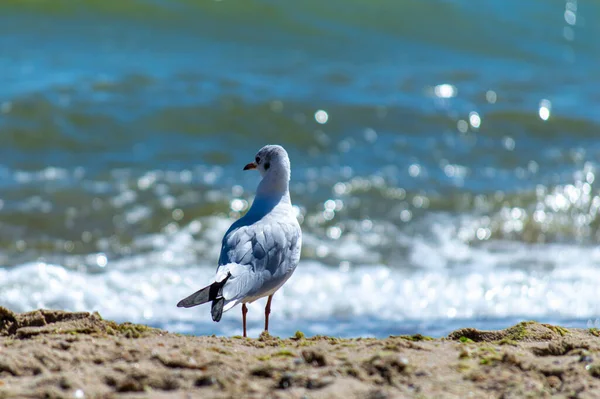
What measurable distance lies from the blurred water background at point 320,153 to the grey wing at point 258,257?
4.67 feet

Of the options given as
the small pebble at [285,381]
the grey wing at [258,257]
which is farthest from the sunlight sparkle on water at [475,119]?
the small pebble at [285,381]

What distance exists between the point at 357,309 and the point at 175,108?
5921 millimetres

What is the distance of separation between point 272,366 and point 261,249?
1417 mm

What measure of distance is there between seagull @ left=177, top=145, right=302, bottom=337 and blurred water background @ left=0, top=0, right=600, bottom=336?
1.30 m

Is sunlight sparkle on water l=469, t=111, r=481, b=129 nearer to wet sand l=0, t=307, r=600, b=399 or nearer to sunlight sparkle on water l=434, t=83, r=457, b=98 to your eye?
sunlight sparkle on water l=434, t=83, r=457, b=98

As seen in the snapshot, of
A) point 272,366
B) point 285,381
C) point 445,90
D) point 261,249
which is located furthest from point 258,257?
point 445,90

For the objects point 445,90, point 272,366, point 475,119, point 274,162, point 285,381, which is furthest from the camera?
point 445,90

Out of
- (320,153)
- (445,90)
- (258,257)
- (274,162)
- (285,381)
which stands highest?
(445,90)

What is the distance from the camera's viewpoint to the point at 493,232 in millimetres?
8984

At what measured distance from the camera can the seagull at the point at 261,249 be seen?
423 cm

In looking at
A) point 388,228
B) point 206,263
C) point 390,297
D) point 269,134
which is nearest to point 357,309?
point 390,297

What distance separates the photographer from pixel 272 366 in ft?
10.9

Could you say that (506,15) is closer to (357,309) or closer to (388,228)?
(388,228)

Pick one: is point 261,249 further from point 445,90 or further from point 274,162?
point 445,90
